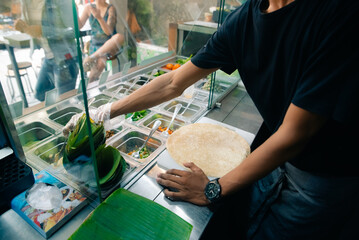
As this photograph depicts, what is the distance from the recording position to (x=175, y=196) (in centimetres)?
82

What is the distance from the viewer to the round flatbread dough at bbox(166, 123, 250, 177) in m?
0.98

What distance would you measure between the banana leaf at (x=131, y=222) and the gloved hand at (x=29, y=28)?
70 cm

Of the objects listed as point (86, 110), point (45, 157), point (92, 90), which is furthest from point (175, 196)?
point (92, 90)

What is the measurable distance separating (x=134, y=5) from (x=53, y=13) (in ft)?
4.96

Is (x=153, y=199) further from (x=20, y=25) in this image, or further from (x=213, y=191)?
(x=20, y=25)

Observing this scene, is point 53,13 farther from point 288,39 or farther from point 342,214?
point 342,214

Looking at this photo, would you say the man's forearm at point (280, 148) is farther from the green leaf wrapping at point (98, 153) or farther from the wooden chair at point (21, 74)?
the wooden chair at point (21, 74)

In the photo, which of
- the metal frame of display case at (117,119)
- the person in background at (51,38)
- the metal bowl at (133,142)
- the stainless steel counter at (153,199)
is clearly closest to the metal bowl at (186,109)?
the metal frame of display case at (117,119)

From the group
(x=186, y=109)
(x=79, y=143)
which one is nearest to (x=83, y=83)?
(x=79, y=143)

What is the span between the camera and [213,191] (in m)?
0.80

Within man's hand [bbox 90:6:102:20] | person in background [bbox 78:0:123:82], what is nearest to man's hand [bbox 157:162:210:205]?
person in background [bbox 78:0:123:82]

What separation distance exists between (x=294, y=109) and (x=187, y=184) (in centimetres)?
45

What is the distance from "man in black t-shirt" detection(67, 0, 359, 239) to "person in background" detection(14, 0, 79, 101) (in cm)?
25

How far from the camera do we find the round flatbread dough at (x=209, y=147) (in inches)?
38.7
